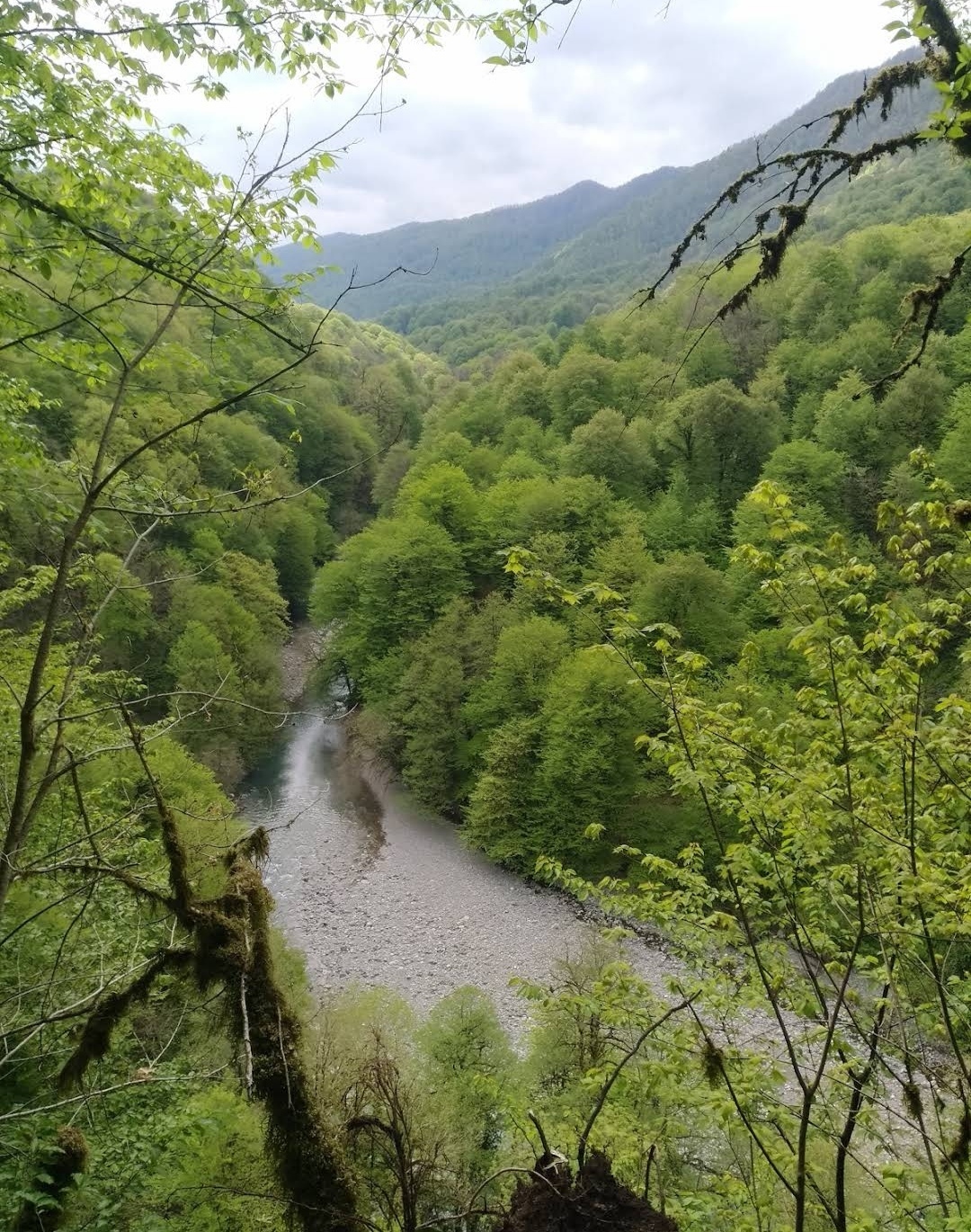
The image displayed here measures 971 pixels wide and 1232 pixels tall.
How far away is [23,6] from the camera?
97.7 inches

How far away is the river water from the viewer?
1747cm

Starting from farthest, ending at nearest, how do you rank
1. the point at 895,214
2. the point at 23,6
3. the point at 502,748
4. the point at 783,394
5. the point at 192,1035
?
the point at 895,214
the point at 783,394
the point at 502,748
the point at 192,1035
the point at 23,6

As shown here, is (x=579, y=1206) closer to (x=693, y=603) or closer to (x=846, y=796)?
(x=846, y=796)

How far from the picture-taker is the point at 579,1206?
189cm

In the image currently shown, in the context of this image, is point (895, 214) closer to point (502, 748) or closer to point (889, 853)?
point (502, 748)

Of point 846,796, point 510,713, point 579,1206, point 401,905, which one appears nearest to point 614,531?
point 510,713

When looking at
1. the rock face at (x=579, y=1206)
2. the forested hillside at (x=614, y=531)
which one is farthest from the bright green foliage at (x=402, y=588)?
the rock face at (x=579, y=1206)

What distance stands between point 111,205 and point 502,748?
20.8 meters

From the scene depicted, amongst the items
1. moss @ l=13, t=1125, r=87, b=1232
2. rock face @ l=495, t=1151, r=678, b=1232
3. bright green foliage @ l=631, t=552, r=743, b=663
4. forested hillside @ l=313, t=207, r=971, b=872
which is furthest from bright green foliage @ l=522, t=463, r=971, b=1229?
bright green foliage @ l=631, t=552, r=743, b=663

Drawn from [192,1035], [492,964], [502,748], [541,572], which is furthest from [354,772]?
[541,572]

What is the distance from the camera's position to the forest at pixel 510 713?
2820mm

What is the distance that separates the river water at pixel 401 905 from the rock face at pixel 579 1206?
1465 cm

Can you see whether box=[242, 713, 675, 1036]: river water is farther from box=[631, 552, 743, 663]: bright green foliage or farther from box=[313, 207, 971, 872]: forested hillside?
box=[631, 552, 743, 663]: bright green foliage

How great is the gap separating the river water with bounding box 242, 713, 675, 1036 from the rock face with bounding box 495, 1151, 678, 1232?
48.1 feet
